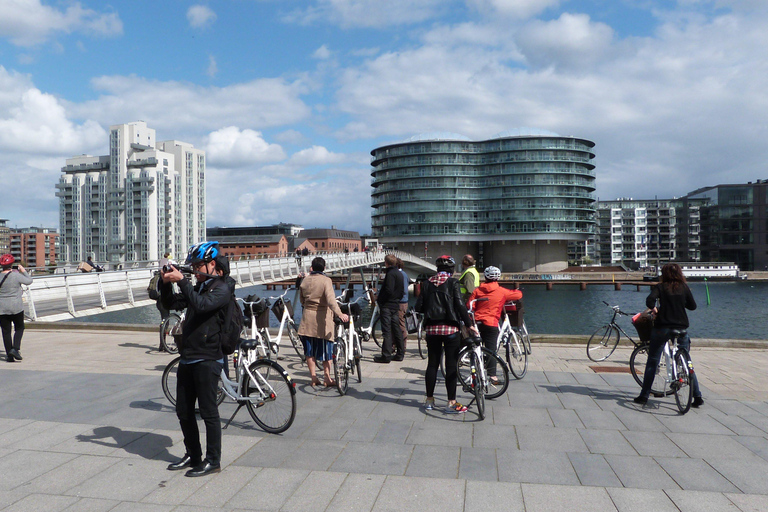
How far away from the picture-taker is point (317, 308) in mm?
7465

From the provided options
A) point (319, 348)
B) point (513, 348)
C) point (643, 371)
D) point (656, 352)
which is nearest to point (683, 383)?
point (656, 352)

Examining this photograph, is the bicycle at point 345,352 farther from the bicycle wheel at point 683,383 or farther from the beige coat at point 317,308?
the bicycle wheel at point 683,383

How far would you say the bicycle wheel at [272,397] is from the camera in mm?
5602

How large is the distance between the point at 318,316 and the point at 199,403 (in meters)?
3.03

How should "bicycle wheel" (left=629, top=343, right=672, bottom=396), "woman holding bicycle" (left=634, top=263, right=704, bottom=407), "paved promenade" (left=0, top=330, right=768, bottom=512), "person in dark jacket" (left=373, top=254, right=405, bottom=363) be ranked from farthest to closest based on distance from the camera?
"person in dark jacket" (left=373, top=254, right=405, bottom=363) < "bicycle wheel" (left=629, top=343, right=672, bottom=396) < "woman holding bicycle" (left=634, top=263, right=704, bottom=407) < "paved promenade" (left=0, top=330, right=768, bottom=512)

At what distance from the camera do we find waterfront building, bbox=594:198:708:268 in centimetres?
13400

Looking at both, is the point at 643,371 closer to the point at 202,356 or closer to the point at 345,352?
the point at 345,352

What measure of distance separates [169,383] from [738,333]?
3771cm

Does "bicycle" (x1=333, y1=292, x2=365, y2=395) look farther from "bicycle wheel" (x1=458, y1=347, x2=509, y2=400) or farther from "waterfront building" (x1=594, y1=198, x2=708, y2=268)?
"waterfront building" (x1=594, y1=198, x2=708, y2=268)

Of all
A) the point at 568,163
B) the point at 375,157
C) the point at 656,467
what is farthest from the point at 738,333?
the point at 375,157

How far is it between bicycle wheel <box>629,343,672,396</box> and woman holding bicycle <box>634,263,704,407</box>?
22 cm

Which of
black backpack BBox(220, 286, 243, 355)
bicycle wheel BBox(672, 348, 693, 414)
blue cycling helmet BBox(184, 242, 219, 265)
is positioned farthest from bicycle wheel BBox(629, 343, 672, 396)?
blue cycling helmet BBox(184, 242, 219, 265)

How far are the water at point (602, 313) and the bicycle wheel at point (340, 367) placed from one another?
1688cm

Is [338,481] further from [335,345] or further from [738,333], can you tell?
[738,333]
